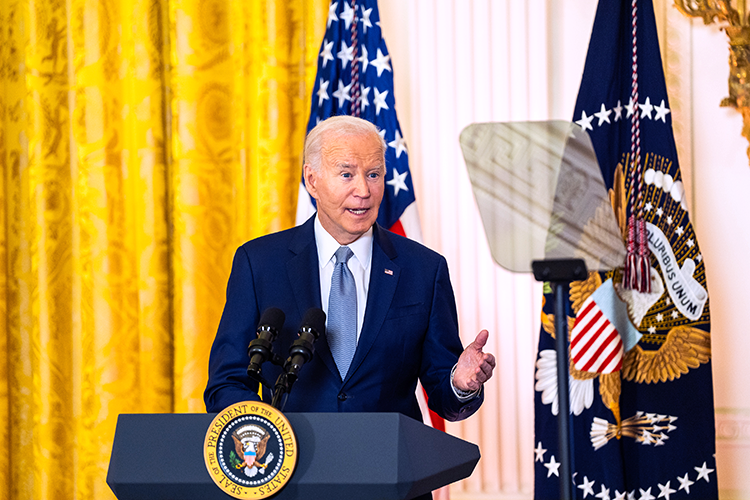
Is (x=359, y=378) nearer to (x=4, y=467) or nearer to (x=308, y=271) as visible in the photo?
(x=308, y=271)

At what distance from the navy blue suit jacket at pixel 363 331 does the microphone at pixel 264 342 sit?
1.01 ft

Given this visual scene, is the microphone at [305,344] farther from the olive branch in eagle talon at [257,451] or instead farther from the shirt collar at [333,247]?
the shirt collar at [333,247]

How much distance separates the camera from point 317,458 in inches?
43.4

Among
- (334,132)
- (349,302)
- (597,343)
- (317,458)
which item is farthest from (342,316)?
(597,343)

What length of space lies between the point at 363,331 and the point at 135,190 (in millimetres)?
1843

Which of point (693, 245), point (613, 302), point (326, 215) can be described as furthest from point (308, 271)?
point (693, 245)

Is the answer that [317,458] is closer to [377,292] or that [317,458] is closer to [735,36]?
[377,292]

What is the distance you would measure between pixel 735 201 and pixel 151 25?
9.08ft

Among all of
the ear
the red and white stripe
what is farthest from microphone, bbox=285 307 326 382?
the red and white stripe

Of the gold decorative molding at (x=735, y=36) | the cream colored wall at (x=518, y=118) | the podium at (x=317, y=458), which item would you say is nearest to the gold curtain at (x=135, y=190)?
the cream colored wall at (x=518, y=118)

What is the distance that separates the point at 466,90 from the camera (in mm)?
3184

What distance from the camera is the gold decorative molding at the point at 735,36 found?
2.92m

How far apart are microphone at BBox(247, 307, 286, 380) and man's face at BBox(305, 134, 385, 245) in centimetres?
47

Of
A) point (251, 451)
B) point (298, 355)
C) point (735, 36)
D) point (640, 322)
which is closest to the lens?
point (251, 451)
